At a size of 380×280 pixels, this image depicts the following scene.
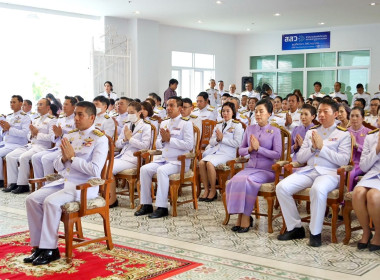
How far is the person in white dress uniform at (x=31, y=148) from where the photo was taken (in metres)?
7.57

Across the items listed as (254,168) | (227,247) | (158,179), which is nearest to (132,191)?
(158,179)

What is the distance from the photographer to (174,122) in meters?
6.55

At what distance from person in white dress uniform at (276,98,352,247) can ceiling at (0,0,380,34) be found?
8.18 metres

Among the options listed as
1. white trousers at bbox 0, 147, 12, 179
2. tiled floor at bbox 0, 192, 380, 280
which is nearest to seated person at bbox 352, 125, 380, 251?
tiled floor at bbox 0, 192, 380, 280

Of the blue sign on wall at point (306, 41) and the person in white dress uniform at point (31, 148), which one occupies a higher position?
the blue sign on wall at point (306, 41)

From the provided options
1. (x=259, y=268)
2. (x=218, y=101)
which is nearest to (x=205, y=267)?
(x=259, y=268)

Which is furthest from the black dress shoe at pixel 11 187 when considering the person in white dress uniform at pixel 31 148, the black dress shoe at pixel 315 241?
the black dress shoe at pixel 315 241

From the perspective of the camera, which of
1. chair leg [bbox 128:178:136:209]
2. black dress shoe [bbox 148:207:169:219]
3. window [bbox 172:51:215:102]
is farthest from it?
window [bbox 172:51:215:102]

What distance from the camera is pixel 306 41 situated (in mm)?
18719

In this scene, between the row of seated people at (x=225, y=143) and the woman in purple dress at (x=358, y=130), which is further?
the woman in purple dress at (x=358, y=130)

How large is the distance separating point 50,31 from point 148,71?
2.96 metres

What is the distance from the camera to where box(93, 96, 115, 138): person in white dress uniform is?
7466 millimetres

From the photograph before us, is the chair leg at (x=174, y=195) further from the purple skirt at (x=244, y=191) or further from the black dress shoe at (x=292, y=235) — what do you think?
the black dress shoe at (x=292, y=235)

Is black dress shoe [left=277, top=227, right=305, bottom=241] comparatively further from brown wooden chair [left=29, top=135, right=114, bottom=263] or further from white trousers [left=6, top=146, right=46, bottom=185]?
white trousers [left=6, top=146, right=46, bottom=185]
